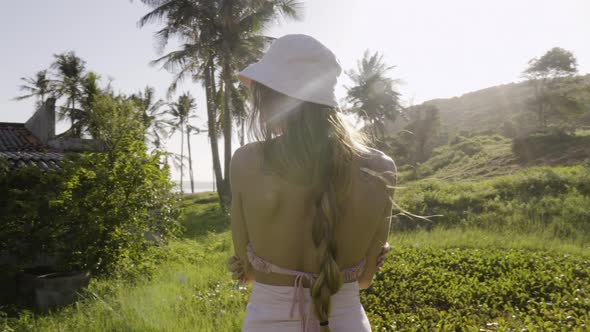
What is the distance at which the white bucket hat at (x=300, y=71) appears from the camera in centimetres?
144

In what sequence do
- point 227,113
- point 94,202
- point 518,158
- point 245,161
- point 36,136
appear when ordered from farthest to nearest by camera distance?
point 518,158, point 227,113, point 36,136, point 94,202, point 245,161

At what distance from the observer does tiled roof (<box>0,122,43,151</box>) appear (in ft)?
56.4

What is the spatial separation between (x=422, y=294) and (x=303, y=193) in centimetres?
454

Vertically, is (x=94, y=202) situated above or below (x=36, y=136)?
below

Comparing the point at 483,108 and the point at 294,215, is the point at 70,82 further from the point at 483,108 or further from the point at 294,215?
the point at 483,108

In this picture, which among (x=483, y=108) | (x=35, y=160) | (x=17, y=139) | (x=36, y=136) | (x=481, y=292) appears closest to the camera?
(x=481, y=292)

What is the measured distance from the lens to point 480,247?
7.95 meters

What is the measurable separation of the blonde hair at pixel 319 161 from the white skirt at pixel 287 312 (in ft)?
0.25

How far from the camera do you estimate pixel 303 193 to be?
1448 millimetres

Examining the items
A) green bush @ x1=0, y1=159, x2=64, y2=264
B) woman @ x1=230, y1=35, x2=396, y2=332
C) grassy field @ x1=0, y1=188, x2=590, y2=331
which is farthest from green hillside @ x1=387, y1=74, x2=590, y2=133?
woman @ x1=230, y1=35, x2=396, y2=332

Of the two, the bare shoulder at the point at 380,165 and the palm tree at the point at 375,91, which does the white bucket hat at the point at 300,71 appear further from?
the palm tree at the point at 375,91

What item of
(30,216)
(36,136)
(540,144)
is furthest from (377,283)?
(540,144)

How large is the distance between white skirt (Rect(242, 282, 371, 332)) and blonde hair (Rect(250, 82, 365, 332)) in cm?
8

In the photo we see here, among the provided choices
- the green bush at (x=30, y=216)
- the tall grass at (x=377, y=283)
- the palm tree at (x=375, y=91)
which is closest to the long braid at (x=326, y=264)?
the tall grass at (x=377, y=283)
